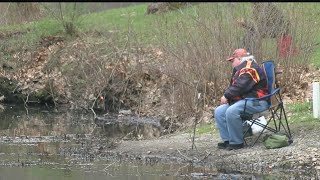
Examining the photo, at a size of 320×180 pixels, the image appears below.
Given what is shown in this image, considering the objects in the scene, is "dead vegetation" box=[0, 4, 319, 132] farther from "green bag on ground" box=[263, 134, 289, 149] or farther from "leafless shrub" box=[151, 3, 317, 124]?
"green bag on ground" box=[263, 134, 289, 149]

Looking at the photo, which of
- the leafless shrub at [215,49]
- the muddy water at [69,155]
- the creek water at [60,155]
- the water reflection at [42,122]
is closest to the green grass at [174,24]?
the leafless shrub at [215,49]

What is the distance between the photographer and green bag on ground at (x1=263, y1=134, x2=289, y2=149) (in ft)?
40.6

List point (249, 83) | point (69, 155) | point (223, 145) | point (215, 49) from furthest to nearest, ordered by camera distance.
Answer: point (215, 49), point (69, 155), point (223, 145), point (249, 83)

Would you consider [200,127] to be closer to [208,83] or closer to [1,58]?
[208,83]

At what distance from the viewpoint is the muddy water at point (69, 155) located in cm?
1146

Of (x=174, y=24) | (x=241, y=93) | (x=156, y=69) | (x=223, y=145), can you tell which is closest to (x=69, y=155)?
(x=223, y=145)

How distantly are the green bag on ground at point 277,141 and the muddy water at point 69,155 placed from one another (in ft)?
3.23

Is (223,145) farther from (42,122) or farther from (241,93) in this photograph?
(42,122)

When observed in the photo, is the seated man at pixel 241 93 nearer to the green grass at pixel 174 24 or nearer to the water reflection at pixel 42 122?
the green grass at pixel 174 24

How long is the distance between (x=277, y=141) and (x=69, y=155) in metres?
3.38

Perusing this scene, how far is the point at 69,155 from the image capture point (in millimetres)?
13594

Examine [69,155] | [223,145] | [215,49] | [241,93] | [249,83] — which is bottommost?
[69,155]

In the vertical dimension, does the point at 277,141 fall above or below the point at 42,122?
above

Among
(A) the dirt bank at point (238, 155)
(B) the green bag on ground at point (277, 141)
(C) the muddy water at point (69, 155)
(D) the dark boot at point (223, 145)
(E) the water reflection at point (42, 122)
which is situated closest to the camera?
(C) the muddy water at point (69, 155)
